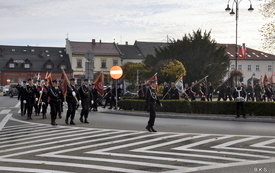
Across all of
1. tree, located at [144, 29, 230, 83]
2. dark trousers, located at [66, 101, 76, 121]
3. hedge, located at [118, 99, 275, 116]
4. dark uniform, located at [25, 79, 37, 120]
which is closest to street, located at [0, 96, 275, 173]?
dark trousers, located at [66, 101, 76, 121]

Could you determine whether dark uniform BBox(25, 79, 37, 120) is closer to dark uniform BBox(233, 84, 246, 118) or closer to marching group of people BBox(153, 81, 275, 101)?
marching group of people BBox(153, 81, 275, 101)

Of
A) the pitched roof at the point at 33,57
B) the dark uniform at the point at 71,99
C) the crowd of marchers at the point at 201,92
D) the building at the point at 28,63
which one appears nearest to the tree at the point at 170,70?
the crowd of marchers at the point at 201,92

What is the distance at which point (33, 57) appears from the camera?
87.8 m

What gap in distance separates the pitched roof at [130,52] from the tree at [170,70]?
37611 millimetres

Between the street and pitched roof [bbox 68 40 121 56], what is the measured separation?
72866 millimetres

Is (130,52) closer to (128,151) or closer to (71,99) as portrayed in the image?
(71,99)

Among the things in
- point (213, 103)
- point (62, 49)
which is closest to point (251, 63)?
point (62, 49)

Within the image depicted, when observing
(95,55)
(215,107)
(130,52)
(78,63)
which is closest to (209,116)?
(215,107)

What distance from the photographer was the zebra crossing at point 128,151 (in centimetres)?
741

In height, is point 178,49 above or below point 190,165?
above

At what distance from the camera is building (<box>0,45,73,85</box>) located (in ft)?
274

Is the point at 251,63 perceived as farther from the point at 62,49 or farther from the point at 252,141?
the point at 252,141

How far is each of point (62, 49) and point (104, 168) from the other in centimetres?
8823

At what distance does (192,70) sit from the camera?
5381 cm
